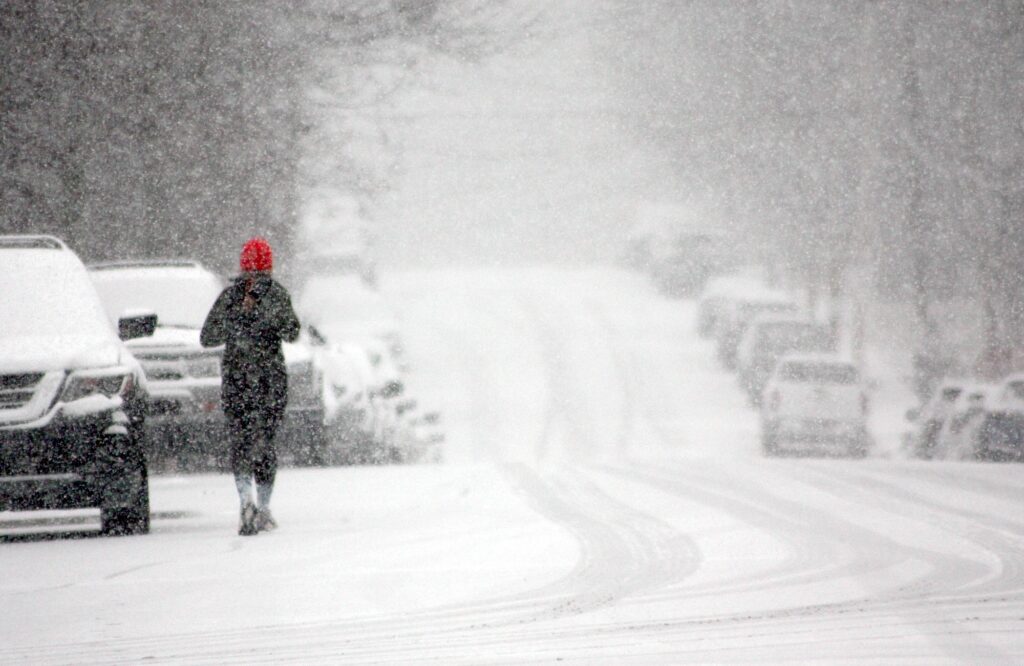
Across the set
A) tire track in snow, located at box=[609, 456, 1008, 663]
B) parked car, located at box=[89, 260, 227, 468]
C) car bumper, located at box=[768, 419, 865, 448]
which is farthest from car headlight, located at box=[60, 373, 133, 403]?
car bumper, located at box=[768, 419, 865, 448]

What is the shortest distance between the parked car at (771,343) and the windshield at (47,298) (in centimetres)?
2749

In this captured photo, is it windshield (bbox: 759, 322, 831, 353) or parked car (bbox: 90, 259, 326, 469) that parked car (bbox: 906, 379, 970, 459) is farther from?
parked car (bbox: 90, 259, 326, 469)

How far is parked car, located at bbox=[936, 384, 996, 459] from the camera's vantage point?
24.4 m

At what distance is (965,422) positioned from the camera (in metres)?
25.1

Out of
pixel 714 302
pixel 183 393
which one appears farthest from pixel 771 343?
pixel 183 393

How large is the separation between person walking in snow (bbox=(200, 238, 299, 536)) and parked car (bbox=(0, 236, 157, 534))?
71cm

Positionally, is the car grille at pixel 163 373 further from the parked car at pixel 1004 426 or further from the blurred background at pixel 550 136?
the parked car at pixel 1004 426

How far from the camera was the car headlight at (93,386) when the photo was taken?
11.1 m

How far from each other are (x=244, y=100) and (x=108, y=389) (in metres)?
9.65

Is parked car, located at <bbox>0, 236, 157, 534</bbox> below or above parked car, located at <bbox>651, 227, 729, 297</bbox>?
below

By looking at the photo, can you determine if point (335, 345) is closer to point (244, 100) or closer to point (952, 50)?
point (244, 100)

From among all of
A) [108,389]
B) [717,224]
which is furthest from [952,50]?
[108,389]

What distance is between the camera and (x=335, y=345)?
21.3 meters

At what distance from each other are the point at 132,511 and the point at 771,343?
2950 cm
